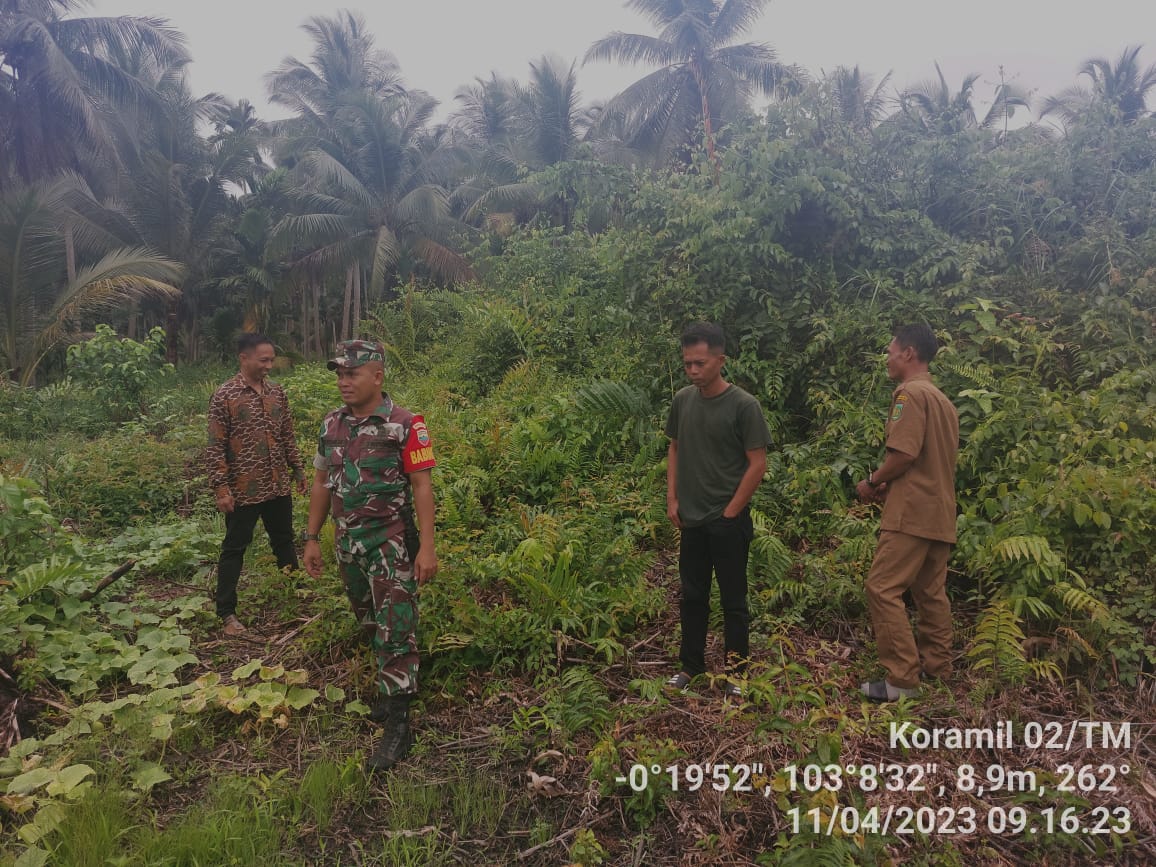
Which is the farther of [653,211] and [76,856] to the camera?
[653,211]

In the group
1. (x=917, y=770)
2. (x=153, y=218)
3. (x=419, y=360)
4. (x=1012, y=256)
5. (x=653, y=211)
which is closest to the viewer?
(x=917, y=770)

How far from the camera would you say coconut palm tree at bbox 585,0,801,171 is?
22.0 meters

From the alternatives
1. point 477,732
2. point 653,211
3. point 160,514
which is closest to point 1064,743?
point 477,732

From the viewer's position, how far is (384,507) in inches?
120

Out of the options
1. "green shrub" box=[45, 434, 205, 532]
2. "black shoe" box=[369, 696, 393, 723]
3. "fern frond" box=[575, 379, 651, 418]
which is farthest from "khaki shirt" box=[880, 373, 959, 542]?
"green shrub" box=[45, 434, 205, 532]

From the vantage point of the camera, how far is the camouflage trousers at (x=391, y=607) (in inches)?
120

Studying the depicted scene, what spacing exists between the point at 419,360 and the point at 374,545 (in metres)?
9.51

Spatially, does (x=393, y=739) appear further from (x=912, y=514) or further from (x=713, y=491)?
(x=912, y=514)

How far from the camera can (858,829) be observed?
230 cm

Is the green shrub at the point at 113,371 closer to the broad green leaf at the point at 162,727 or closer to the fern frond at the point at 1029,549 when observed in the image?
the broad green leaf at the point at 162,727

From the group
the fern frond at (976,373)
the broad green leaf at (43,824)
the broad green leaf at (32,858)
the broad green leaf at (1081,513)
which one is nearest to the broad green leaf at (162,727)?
the broad green leaf at (43,824)

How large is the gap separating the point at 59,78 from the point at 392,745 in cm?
1956

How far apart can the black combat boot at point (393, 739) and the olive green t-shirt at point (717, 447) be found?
1600mm

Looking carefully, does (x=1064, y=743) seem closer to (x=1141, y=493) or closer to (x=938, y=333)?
(x=1141, y=493)
